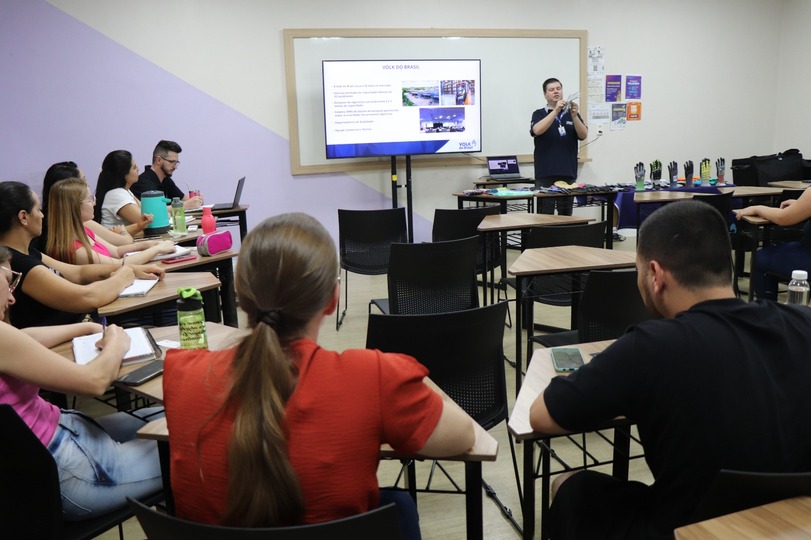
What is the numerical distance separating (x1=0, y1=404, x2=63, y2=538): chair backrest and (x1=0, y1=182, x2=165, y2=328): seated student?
1.13m

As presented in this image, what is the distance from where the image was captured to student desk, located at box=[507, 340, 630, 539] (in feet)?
4.73

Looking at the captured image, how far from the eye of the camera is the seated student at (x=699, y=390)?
1111 millimetres

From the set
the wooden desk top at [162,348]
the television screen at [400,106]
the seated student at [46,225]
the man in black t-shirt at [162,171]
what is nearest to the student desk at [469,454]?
the wooden desk top at [162,348]

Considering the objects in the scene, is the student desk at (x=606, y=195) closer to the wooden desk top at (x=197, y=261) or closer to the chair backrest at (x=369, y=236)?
the chair backrest at (x=369, y=236)

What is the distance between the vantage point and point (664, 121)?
25.7 ft

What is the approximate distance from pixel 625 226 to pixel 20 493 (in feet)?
18.3

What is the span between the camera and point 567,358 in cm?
180

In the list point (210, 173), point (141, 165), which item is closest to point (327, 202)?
point (210, 173)

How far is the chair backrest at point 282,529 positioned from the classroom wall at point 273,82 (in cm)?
605

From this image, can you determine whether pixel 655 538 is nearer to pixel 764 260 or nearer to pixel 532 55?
pixel 764 260

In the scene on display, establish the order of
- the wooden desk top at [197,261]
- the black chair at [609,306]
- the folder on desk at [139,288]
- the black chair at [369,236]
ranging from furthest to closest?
the black chair at [369,236]
the wooden desk top at [197,261]
the folder on desk at [139,288]
the black chair at [609,306]

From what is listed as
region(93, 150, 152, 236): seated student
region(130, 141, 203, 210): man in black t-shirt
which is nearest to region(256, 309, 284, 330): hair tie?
region(93, 150, 152, 236): seated student

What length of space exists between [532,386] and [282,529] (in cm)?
98

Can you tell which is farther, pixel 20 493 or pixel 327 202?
pixel 327 202
